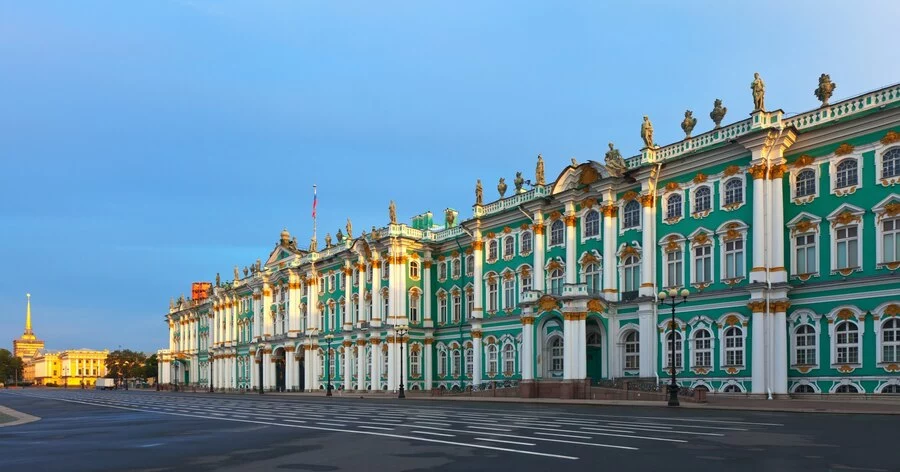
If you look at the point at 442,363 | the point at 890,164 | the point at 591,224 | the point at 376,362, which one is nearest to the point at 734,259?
the point at 890,164

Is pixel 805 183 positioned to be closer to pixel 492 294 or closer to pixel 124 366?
pixel 492 294

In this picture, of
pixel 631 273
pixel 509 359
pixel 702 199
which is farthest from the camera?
pixel 509 359

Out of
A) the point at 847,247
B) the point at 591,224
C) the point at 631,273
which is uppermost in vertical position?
the point at 591,224

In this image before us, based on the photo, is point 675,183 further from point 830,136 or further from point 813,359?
point 813,359

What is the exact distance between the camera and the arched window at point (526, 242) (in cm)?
6169

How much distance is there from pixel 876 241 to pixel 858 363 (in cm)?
613

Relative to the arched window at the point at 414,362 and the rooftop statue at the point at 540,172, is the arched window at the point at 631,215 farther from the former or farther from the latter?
the arched window at the point at 414,362

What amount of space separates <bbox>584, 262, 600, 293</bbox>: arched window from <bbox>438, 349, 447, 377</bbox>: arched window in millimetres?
21550

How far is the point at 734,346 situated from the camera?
45000 millimetres

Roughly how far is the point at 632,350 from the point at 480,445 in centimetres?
3484

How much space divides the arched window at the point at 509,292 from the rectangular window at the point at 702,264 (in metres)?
18.0

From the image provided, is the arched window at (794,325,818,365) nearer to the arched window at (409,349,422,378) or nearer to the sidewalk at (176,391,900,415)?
the sidewalk at (176,391,900,415)

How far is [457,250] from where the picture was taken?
71.9m

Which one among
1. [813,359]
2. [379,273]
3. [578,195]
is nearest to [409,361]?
[379,273]
